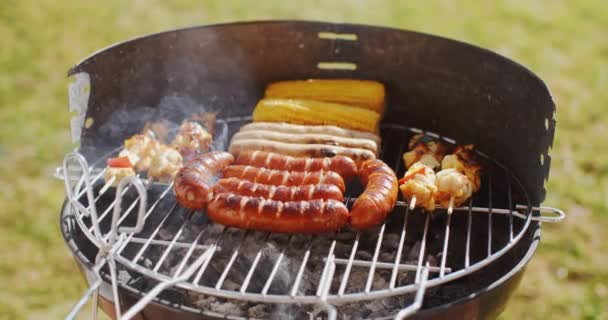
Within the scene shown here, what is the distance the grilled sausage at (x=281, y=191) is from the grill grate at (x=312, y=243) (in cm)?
19

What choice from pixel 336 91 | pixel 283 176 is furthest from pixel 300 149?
pixel 336 91

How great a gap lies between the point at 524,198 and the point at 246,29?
197 cm

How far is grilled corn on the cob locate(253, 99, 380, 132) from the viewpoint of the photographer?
3.74 meters

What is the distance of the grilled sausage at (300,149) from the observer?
3424mm

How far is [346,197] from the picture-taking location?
3.42m

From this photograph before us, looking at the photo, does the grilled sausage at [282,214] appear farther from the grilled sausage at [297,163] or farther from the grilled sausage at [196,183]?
the grilled sausage at [297,163]

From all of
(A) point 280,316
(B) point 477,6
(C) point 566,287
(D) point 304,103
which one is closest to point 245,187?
(A) point 280,316

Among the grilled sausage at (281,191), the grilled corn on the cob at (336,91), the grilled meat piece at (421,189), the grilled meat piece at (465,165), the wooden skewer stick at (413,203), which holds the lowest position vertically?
the grilled sausage at (281,191)

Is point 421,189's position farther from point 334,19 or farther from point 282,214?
point 334,19

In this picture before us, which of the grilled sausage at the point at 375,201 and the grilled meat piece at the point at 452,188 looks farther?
the grilled meat piece at the point at 452,188

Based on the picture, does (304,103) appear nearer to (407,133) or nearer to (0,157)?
(407,133)

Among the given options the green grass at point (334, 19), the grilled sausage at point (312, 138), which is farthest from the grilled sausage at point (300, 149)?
the green grass at point (334, 19)

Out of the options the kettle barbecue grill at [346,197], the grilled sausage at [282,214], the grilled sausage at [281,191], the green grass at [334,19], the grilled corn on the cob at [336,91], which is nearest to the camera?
the kettle barbecue grill at [346,197]

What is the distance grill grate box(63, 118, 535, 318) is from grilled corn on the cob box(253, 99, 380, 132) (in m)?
0.35
